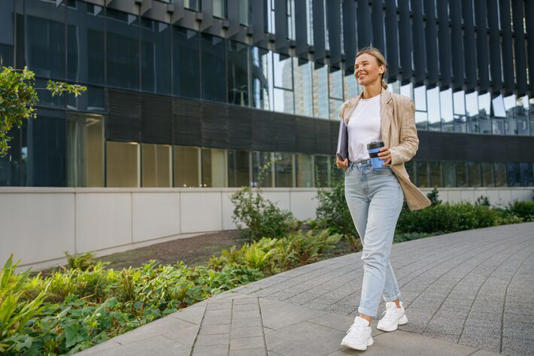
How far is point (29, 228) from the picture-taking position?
906cm

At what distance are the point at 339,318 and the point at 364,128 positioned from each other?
168 cm

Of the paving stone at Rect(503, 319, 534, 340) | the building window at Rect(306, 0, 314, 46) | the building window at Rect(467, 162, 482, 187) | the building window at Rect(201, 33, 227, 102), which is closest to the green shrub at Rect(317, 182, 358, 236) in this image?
the building window at Rect(201, 33, 227, 102)

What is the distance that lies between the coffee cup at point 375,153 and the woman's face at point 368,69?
55 cm

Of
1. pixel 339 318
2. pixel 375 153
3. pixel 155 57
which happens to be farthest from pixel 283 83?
pixel 375 153

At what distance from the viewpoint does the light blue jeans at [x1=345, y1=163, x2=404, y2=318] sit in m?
3.05

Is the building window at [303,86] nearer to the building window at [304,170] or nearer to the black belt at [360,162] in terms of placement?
the building window at [304,170]

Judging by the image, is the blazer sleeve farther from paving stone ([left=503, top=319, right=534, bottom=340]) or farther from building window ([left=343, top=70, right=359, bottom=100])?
building window ([left=343, top=70, right=359, bottom=100])

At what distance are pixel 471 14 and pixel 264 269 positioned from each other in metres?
25.5

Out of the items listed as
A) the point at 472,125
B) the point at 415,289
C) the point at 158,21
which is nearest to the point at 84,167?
the point at 158,21

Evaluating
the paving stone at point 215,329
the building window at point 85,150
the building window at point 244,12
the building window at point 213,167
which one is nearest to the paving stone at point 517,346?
the paving stone at point 215,329

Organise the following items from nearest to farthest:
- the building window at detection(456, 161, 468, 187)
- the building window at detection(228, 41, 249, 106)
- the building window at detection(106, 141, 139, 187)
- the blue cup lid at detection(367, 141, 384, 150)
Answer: the blue cup lid at detection(367, 141, 384, 150) → the building window at detection(106, 141, 139, 187) → the building window at detection(228, 41, 249, 106) → the building window at detection(456, 161, 468, 187)

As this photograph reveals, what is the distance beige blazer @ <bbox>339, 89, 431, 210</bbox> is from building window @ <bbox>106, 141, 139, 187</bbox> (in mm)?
11282

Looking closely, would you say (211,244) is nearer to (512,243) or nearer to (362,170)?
(512,243)

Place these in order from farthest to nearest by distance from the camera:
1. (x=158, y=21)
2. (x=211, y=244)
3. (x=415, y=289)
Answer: (x=158, y=21), (x=211, y=244), (x=415, y=289)
